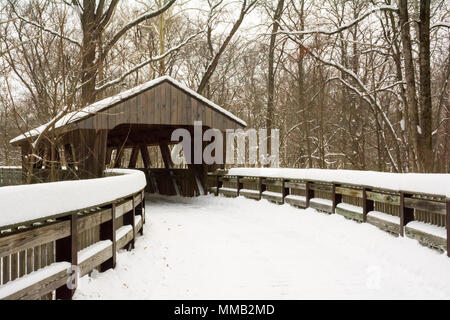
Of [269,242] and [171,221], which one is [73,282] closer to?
[269,242]

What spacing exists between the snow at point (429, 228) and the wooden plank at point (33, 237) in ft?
15.1

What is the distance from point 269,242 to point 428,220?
2.65 m

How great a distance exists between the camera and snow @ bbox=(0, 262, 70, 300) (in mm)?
3057

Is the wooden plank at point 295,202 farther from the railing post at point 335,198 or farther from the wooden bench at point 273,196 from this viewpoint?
the railing post at point 335,198

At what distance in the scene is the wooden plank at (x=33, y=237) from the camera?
3059 millimetres

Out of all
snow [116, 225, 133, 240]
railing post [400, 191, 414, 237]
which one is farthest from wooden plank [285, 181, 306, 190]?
snow [116, 225, 133, 240]

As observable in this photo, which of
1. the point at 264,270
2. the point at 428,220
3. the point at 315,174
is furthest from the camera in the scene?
the point at 315,174

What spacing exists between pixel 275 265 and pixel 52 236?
323 centimetres

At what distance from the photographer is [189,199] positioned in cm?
1513

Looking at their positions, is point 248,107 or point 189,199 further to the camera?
point 248,107

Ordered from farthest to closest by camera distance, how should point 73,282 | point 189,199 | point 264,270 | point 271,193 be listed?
point 189,199
point 271,193
point 264,270
point 73,282

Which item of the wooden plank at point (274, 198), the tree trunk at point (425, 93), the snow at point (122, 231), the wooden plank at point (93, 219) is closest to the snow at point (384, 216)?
the tree trunk at point (425, 93)

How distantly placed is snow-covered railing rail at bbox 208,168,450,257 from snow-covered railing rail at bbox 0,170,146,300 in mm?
4287
